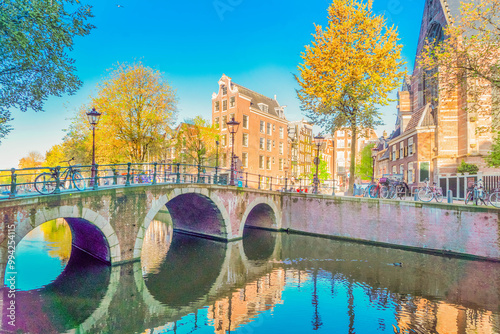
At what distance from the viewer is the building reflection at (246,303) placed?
25.2 ft

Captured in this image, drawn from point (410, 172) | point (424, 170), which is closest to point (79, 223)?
point (424, 170)

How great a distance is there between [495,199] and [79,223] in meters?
18.7

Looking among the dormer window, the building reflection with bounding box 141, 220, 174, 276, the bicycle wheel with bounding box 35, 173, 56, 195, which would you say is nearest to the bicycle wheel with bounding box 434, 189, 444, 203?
the building reflection with bounding box 141, 220, 174, 276

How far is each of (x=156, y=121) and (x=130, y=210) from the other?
12.5 m

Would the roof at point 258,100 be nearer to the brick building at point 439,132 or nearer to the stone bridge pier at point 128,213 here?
the brick building at point 439,132

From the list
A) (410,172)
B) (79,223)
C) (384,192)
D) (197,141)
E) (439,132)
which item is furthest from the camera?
(197,141)

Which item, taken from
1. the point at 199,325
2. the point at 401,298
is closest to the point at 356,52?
the point at 401,298

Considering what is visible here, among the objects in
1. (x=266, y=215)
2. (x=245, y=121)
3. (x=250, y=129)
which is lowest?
(x=266, y=215)

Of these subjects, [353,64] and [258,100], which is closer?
[353,64]

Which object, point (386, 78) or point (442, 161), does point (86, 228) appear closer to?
point (386, 78)

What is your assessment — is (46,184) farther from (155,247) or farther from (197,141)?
(197,141)

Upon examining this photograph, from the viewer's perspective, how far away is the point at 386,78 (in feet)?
62.2

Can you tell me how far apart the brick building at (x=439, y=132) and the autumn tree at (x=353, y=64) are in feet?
10.3

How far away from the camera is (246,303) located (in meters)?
8.95
